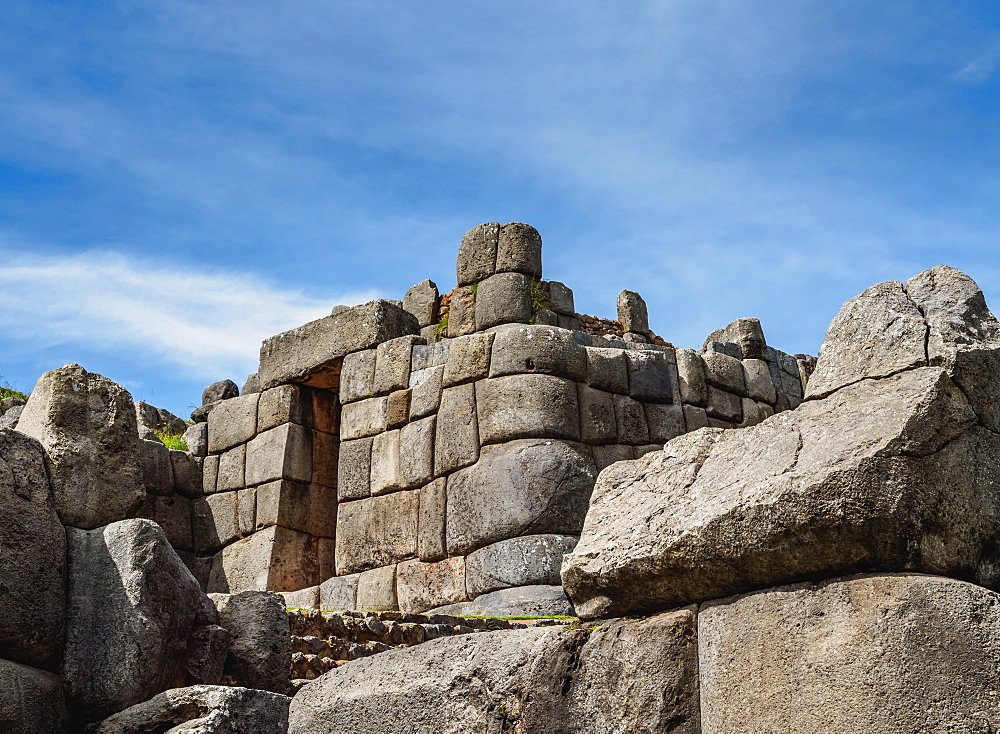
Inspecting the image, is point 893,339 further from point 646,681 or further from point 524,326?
point 524,326

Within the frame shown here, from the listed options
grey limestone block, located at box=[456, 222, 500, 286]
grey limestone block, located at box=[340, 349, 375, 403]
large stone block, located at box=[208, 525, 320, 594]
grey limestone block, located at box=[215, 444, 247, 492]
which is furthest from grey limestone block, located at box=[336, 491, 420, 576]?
grey limestone block, located at box=[456, 222, 500, 286]

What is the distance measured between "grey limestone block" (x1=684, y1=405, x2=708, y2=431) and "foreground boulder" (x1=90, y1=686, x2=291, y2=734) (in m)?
8.08

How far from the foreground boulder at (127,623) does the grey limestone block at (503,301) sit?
7739mm

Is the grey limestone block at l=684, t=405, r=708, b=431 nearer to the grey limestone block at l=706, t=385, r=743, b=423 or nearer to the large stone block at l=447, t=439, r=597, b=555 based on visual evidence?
the grey limestone block at l=706, t=385, r=743, b=423

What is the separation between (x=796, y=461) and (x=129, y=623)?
309 cm

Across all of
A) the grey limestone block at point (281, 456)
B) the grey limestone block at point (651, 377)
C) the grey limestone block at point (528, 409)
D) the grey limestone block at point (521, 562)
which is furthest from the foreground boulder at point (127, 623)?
the grey limestone block at point (281, 456)

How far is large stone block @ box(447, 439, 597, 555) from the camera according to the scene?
10195 millimetres

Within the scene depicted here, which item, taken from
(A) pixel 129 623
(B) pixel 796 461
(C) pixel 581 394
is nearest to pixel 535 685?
(B) pixel 796 461

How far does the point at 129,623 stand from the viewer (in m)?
4.69

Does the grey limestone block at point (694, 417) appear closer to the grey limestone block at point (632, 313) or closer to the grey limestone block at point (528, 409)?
the grey limestone block at point (528, 409)

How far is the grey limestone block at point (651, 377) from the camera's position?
11.7m

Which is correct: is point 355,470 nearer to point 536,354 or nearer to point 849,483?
point 536,354

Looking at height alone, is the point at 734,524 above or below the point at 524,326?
below

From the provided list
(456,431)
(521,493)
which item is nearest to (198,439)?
(456,431)
